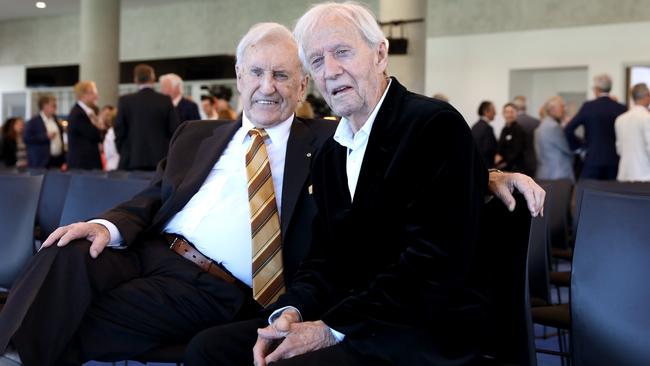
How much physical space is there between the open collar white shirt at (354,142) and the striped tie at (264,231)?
483mm

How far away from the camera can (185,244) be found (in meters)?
2.35

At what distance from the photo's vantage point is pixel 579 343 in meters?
1.87

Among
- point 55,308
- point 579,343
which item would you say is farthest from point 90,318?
point 579,343

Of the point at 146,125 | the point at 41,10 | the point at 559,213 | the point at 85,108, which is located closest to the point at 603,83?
the point at 559,213

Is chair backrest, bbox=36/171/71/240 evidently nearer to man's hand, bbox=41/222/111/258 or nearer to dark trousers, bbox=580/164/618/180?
man's hand, bbox=41/222/111/258

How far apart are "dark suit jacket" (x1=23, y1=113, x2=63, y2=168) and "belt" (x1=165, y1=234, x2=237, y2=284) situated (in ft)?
24.4

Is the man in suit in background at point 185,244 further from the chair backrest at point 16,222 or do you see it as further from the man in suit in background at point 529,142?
the man in suit in background at point 529,142

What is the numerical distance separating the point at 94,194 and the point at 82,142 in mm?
5213

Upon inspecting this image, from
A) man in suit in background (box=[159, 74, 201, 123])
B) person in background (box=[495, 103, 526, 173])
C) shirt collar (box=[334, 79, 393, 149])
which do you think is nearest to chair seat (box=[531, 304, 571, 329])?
shirt collar (box=[334, 79, 393, 149])

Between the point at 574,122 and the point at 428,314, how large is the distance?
6.88 m

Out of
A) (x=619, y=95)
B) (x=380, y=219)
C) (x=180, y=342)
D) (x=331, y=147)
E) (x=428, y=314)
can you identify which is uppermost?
(x=619, y=95)

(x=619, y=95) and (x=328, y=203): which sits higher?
(x=619, y=95)

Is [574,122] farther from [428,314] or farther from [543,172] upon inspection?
[428,314]

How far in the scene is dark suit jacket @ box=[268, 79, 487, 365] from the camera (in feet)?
5.32
